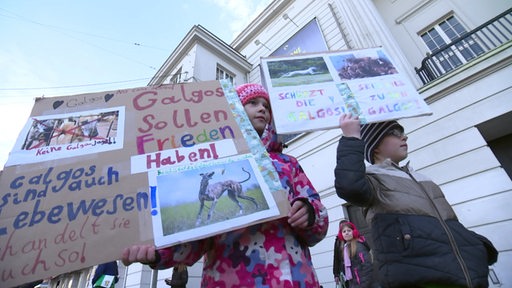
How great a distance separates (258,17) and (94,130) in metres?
10.5

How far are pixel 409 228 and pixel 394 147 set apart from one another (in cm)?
55

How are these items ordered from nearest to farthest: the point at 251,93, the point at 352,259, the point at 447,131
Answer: the point at 251,93, the point at 352,259, the point at 447,131

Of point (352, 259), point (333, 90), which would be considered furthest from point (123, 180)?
point (352, 259)

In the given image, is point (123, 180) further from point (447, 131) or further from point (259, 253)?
point (447, 131)

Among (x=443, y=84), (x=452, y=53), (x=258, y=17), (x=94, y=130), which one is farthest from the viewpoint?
(x=258, y=17)

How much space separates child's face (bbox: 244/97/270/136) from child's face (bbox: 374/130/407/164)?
2.63 feet

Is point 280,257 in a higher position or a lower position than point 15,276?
lower

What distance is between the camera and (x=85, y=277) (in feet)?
33.1

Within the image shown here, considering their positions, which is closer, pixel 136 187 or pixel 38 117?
pixel 136 187

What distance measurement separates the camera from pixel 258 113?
1.37 m

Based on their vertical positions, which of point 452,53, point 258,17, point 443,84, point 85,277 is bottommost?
point 85,277

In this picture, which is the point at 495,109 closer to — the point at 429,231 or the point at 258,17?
the point at 429,231

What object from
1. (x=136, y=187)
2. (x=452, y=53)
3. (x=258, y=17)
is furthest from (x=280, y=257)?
(x=258, y=17)

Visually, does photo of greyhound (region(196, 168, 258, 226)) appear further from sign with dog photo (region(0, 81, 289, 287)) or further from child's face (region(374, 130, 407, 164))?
child's face (region(374, 130, 407, 164))
